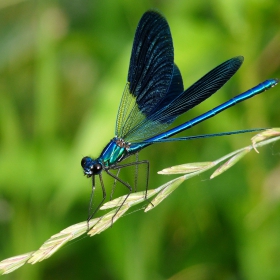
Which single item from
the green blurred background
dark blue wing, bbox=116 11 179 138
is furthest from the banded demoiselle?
the green blurred background

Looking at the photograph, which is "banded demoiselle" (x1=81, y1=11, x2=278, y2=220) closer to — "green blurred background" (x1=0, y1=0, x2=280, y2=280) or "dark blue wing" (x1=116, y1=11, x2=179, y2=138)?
"dark blue wing" (x1=116, y1=11, x2=179, y2=138)

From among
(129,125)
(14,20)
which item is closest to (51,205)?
(129,125)

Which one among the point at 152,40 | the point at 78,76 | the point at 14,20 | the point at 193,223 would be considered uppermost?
the point at 14,20

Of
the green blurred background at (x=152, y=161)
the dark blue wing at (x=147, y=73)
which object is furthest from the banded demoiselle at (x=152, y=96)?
the green blurred background at (x=152, y=161)

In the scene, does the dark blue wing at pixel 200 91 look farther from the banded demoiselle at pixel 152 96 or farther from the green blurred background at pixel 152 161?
the green blurred background at pixel 152 161

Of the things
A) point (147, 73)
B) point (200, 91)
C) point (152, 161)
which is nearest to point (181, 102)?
point (200, 91)

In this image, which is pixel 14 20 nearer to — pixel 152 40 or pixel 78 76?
pixel 78 76

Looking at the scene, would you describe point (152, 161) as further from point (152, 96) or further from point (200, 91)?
point (200, 91)
